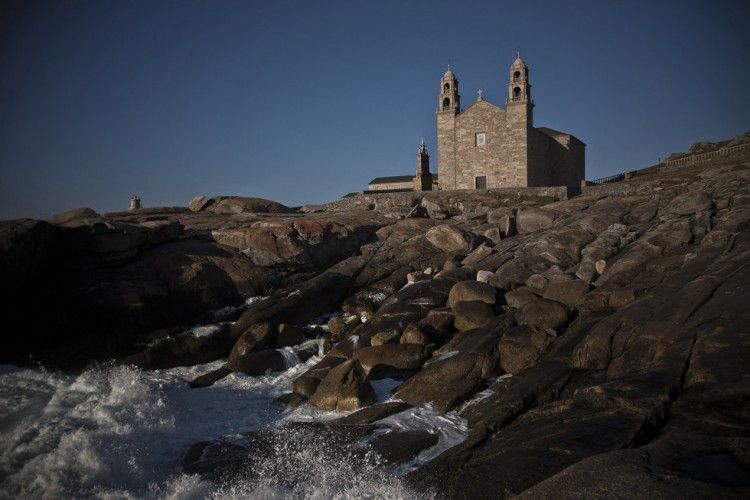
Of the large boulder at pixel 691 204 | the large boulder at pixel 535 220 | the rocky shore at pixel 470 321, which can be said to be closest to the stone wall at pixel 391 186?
the rocky shore at pixel 470 321

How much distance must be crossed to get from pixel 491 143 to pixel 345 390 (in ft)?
123

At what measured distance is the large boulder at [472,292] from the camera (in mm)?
16531

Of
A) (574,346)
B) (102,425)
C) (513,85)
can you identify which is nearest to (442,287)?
(574,346)

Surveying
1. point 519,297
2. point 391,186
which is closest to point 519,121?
point 391,186

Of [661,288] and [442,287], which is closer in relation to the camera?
[661,288]

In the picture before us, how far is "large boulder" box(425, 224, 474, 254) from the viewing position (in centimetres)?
2359

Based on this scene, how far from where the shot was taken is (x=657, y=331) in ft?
35.0

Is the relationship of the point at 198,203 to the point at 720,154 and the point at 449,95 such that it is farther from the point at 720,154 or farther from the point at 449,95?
the point at 720,154

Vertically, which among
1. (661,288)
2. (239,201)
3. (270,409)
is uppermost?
(239,201)

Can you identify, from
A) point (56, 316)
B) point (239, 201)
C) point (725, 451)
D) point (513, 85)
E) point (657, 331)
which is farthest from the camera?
point (513, 85)

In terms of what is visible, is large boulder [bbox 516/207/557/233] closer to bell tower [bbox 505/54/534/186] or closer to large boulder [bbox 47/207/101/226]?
bell tower [bbox 505/54/534/186]

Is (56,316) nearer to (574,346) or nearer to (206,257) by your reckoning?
(206,257)

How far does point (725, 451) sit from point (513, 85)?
44.0 meters

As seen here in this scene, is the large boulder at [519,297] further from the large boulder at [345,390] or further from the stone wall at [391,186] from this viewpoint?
the stone wall at [391,186]
